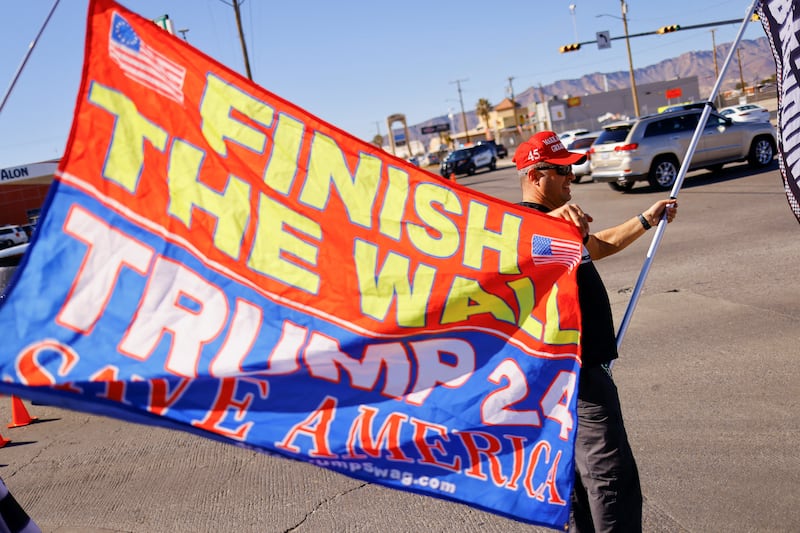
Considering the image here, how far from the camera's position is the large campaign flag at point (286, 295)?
1999mm

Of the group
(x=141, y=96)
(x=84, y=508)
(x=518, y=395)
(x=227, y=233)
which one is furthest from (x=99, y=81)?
(x=84, y=508)


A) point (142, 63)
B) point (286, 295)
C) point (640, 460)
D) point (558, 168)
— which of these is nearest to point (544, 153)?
point (558, 168)

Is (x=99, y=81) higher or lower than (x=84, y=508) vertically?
higher

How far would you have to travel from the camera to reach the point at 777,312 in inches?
272

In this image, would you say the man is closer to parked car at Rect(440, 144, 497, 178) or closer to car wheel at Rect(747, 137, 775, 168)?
car wheel at Rect(747, 137, 775, 168)

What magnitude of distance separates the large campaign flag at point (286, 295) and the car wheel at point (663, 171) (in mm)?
16595

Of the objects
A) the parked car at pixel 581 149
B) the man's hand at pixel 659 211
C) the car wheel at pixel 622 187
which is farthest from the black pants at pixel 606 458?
the parked car at pixel 581 149

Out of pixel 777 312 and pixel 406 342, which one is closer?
pixel 406 342

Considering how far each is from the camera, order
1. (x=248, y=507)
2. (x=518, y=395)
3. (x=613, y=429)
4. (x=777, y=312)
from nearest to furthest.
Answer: (x=518, y=395) < (x=613, y=429) < (x=248, y=507) < (x=777, y=312)

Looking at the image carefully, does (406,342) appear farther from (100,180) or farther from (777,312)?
(777,312)

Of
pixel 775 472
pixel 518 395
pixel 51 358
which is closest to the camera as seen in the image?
pixel 51 358

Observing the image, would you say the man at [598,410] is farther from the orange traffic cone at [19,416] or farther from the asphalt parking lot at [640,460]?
the orange traffic cone at [19,416]

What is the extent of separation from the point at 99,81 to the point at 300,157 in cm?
A: 67

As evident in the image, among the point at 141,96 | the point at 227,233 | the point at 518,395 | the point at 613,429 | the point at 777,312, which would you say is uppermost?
the point at 141,96
